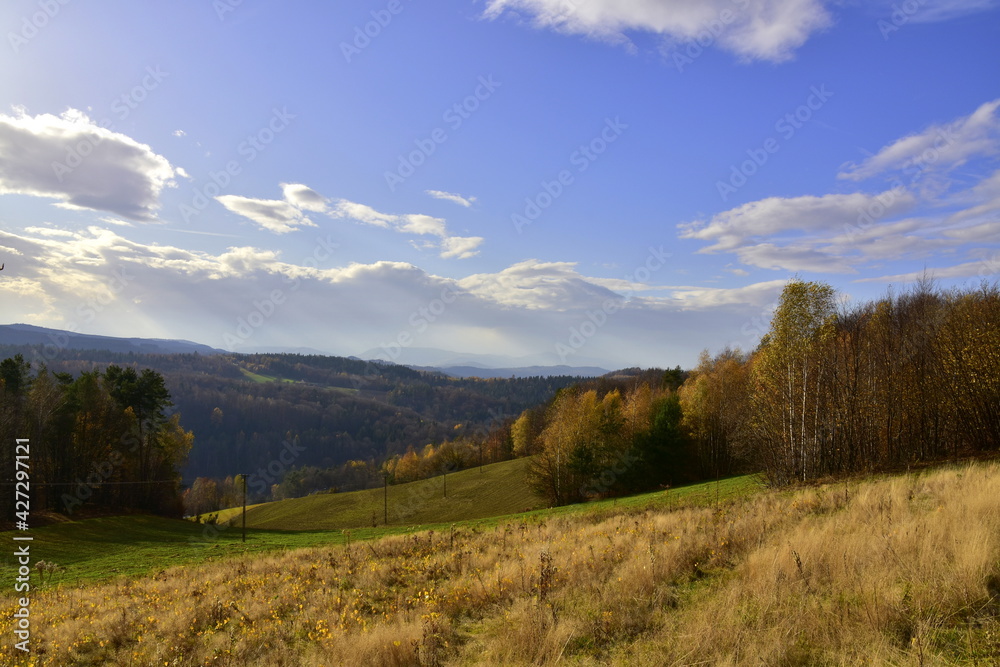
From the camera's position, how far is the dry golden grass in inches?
189

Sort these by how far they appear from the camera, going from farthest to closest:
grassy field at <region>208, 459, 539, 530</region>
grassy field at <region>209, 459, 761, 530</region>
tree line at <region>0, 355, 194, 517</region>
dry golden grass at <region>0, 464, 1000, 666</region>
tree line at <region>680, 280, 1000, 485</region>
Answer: grassy field at <region>208, 459, 539, 530</region> < grassy field at <region>209, 459, 761, 530</region> < tree line at <region>0, 355, 194, 517</region> < tree line at <region>680, 280, 1000, 485</region> < dry golden grass at <region>0, 464, 1000, 666</region>

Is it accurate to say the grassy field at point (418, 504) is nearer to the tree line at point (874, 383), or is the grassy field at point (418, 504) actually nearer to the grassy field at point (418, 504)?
the grassy field at point (418, 504)

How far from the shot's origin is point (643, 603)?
6402 mm

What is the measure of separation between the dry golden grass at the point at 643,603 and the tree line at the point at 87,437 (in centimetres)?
3910

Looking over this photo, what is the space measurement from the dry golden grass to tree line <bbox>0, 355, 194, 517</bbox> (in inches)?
1539

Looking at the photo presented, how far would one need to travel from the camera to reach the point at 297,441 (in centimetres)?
Result: 18312

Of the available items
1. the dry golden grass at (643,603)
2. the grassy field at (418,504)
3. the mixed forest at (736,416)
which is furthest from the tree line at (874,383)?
the grassy field at (418,504)

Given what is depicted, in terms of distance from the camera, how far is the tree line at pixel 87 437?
4050cm

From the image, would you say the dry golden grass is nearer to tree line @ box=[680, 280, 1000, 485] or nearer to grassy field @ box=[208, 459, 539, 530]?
tree line @ box=[680, 280, 1000, 485]

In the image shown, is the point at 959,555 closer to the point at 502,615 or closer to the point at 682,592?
the point at 682,592

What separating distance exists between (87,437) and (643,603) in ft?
188

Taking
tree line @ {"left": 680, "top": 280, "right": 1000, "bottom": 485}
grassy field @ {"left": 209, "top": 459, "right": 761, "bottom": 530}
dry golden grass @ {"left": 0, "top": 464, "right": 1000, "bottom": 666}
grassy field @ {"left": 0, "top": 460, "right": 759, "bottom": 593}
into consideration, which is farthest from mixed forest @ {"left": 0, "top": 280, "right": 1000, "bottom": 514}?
dry golden grass @ {"left": 0, "top": 464, "right": 1000, "bottom": 666}

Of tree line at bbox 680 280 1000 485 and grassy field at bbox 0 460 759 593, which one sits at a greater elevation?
tree line at bbox 680 280 1000 485

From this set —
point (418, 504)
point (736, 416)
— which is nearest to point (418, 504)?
point (418, 504)
